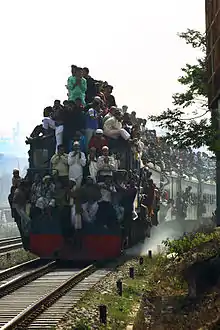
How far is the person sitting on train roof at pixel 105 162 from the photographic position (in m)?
16.7

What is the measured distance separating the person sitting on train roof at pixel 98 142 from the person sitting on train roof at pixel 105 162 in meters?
0.51

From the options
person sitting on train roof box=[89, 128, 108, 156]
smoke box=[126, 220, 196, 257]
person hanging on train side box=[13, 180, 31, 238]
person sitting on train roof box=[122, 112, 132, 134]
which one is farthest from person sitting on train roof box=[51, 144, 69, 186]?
smoke box=[126, 220, 196, 257]

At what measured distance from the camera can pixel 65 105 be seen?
17828 millimetres

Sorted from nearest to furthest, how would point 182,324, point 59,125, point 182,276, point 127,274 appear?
point 182,324 < point 182,276 < point 127,274 < point 59,125

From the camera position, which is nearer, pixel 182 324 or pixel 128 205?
pixel 182 324

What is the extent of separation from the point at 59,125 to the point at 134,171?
2.85 meters

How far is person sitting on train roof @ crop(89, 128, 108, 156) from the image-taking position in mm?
17359

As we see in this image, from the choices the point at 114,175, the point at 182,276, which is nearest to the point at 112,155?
the point at 114,175

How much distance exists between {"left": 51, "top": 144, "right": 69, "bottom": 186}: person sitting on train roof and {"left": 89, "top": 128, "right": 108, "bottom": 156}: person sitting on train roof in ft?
2.94

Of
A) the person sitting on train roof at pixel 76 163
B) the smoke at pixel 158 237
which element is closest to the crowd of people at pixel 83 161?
the person sitting on train roof at pixel 76 163

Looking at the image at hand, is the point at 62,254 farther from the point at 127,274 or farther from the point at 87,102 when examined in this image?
the point at 87,102

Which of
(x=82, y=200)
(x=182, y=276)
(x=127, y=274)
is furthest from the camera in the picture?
(x=82, y=200)

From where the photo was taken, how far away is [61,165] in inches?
671

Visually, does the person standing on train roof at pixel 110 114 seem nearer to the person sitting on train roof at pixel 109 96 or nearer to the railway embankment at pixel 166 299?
the person sitting on train roof at pixel 109 96
